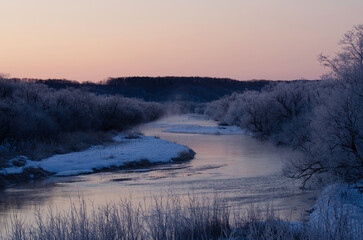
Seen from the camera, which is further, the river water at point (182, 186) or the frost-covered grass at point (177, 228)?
the river water at point (182, 186)

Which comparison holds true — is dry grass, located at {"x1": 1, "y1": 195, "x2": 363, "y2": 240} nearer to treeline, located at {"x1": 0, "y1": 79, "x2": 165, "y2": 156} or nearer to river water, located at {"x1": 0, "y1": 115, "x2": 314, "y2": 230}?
river water, located at {"x1": 0, "y1": 115, "x2": 314, "y2": 230}

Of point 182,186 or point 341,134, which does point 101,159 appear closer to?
point 182,186

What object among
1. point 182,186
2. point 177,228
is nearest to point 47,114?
point 182,186

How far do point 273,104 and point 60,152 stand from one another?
76.5 feet

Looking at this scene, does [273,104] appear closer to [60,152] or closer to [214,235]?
[60,152]

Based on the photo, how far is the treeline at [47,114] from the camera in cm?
2936

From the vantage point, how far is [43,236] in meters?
7.21

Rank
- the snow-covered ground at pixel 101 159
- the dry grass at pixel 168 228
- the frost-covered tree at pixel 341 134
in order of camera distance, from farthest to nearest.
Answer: the snow-covered ground at pixel 101 159, the frost-covered tree at pixel 341 134, the dry grass at pixel 168 228

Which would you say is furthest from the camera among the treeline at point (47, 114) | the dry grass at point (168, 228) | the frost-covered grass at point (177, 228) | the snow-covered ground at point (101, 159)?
the treeline at point (47, 114)

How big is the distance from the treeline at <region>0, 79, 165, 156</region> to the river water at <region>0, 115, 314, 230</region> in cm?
892

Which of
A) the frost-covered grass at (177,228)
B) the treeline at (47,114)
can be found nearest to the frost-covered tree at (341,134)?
the frost-covered grass at (177,228)

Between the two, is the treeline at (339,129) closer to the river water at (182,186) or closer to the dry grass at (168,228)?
the river water at (182,186)

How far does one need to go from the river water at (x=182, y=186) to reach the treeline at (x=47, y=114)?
8.92m

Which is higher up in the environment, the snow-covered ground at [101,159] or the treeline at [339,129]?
the treeline at [339,129]
